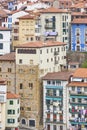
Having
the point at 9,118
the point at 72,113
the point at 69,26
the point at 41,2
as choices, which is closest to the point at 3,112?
the point at 9,118

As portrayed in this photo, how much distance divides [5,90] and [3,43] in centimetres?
987

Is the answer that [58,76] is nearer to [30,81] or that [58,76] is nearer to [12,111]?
[30,81]

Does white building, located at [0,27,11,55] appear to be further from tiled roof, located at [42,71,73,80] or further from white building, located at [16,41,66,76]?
tiled roof, located at [42,71,73,80]

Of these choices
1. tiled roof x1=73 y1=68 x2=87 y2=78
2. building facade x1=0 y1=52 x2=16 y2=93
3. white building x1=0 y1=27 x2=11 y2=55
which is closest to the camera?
tiled roof x1=73 y1=68 x2=87 y2=78

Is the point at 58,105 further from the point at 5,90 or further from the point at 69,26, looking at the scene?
the point at 69,26

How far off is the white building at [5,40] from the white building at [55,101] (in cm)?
767

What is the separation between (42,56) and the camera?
51.3 meters

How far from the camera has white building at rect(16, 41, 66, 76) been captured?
50.8 m

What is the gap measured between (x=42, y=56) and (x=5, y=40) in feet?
23.7

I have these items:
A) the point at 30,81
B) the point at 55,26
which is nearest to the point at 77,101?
the point at 30,81

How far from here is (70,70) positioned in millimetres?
53938

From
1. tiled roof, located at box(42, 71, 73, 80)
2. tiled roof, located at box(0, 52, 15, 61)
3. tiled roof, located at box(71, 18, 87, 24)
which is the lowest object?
tiled roof, located at box(42, 71, 73, 80)

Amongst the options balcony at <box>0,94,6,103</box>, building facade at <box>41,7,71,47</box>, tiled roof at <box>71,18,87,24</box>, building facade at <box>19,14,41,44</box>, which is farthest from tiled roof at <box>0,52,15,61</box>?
tiled roof at <box>71,18,87,24</box>

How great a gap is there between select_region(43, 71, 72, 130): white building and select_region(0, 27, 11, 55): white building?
767 cm
